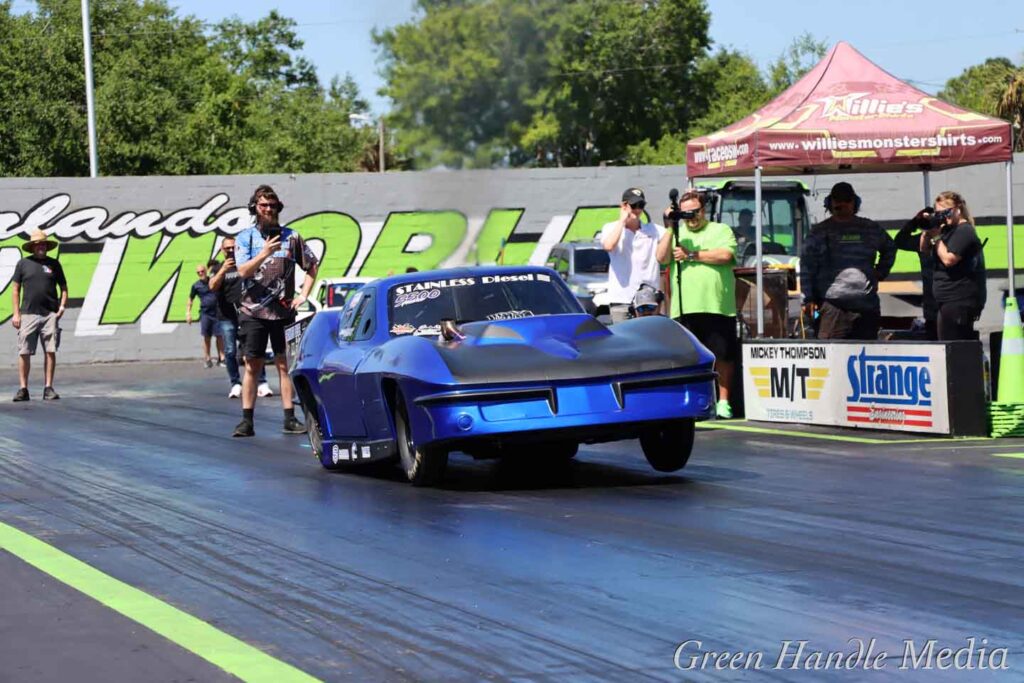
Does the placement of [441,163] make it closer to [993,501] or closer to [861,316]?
[861,316]

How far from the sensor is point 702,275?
13.3 m

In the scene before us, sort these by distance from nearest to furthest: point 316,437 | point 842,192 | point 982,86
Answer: point 316,437
point 842,192
point 982,86

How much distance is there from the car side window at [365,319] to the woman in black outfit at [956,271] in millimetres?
5056

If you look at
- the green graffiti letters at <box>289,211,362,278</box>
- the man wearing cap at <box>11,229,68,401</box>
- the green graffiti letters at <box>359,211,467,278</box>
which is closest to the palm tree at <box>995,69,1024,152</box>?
the green graffiti letters at <box>359,211,467,278</box>

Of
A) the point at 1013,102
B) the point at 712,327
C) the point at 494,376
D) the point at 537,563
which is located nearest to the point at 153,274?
the point at 712,327

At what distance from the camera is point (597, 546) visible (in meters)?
6.87

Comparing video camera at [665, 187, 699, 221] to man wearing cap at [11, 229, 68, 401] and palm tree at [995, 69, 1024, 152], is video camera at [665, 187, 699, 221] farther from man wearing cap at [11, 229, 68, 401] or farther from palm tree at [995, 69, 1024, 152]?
palm tree at [995, 69, 1024, 152]

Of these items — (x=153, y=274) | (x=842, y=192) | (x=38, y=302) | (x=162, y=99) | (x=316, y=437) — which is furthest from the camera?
(x=162, y=99)

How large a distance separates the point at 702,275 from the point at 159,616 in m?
8.32

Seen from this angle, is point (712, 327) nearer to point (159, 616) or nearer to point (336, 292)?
point (159, 616)

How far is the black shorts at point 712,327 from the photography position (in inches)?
531

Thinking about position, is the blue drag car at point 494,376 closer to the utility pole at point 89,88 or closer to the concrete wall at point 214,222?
the concrete wall at point 214,222

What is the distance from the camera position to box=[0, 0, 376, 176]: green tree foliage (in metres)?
46.1

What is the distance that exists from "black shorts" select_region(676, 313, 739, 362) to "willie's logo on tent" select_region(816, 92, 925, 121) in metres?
2.44
